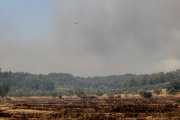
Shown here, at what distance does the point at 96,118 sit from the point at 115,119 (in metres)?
2.94

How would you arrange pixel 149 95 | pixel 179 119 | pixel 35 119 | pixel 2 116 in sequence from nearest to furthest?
pixel 179 119, pixel 35 119, pixel 2 116, pixel 149 95

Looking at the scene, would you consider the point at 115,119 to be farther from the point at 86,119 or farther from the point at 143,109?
the point at 143,109

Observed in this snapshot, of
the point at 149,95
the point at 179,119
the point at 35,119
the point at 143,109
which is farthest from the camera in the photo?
the point at 149,95

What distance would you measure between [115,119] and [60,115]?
12.5m

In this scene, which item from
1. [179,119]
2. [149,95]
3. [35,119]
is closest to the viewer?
[179,119]

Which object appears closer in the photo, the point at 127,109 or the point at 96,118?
the point at 96,118

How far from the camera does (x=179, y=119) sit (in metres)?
61.2

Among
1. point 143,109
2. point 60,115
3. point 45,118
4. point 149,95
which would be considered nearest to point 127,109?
point 143,109

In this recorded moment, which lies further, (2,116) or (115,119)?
(2,116)

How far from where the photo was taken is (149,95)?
573 feet

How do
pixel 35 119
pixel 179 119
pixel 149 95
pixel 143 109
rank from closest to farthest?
pixel 179 119, pixel 35 119, pixel 143 109, pixel 149 95

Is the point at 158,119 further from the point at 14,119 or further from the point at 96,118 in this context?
the point at 14,119

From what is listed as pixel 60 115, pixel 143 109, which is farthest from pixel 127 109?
pixel 60 115

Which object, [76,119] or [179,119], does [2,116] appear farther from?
[179,119]
